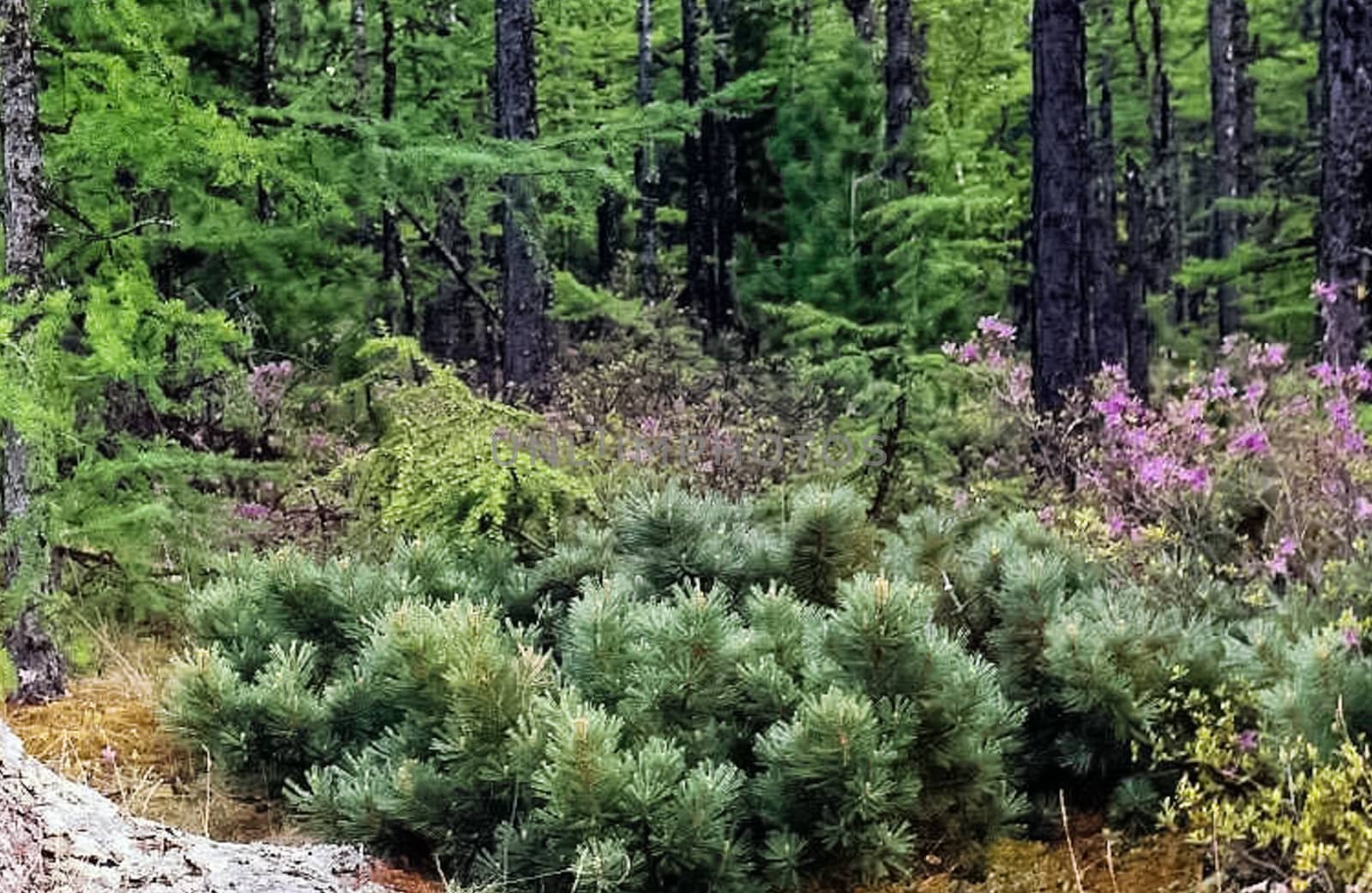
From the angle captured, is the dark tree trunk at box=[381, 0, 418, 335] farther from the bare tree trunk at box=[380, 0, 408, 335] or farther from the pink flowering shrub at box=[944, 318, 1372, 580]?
the pink flowering shrub at box=[944, 318, 1372, 580]

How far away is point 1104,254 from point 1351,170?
14521 mm

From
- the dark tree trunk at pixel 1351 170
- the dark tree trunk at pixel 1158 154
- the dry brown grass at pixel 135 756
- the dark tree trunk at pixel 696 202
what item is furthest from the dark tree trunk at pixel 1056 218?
the dark tree trunk at pixel 1158 154

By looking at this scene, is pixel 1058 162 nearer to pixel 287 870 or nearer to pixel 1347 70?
pixel 1347 70

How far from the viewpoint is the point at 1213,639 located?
371 cm

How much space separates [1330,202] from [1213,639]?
5028 millimetres

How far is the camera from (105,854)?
2.72 m

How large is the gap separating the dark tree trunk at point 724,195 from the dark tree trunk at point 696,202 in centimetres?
15

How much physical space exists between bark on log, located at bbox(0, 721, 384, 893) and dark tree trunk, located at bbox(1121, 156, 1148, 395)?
1420 cm

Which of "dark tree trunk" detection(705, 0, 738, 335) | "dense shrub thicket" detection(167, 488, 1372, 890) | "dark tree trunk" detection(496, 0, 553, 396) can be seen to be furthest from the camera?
"dark tree trunk" detection(705, 0, 738, 335)

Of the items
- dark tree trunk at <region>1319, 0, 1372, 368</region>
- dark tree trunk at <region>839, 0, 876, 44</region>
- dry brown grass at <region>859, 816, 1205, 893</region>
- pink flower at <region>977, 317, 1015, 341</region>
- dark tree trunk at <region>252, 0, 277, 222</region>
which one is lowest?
dry brown grass at <region>859, 816, 1205, 893</region>

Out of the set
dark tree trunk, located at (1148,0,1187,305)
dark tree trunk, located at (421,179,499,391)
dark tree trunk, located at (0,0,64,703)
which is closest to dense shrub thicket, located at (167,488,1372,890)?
dark tree trunk, located at (0,0,64,703)

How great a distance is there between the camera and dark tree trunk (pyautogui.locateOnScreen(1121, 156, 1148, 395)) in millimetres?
19172

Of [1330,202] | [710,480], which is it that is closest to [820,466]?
[710,480]

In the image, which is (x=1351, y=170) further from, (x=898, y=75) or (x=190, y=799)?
(x=898, y=75)
